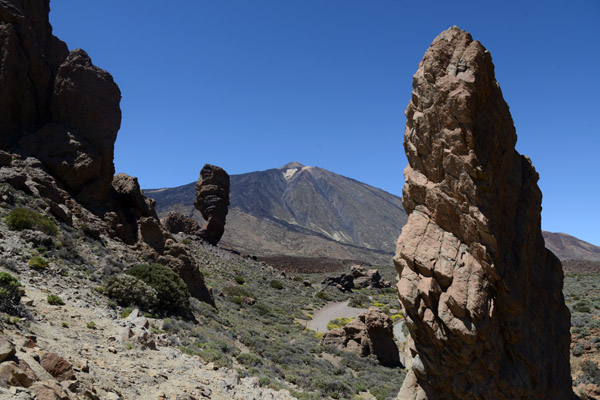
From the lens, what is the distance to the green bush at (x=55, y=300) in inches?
405

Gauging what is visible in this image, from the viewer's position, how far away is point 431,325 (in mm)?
7535

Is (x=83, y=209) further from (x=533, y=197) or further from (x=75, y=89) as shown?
(x=533, y=197)

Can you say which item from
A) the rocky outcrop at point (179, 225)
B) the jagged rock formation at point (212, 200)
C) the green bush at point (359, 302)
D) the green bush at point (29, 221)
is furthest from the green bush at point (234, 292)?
the rocky outcrop at point (179, 225)

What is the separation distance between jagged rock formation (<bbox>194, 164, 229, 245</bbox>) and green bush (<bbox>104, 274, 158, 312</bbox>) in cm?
3445

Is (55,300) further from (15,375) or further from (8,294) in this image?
(15,375)

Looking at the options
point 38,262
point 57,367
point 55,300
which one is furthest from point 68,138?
point 57,367

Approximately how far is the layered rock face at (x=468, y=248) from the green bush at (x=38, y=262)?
37.2 ft

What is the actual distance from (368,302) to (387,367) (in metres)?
22.4

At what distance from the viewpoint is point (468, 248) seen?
755 centimetres

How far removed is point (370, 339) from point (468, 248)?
14451mm

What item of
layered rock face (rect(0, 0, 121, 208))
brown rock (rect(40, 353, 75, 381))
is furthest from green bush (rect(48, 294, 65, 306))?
layered rock face (rect(0, 0, 121, 208))

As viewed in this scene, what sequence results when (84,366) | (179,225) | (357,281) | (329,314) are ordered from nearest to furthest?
(84,366), (329,314), (179,225), (357,281)

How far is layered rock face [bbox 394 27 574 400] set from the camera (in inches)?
289

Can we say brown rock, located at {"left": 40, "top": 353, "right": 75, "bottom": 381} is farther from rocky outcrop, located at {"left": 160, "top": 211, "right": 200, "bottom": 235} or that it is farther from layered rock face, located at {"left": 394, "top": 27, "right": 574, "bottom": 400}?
rocky outcrop, located at {"left": 160, "top": 211, "right": 200, "bottom": 235}
